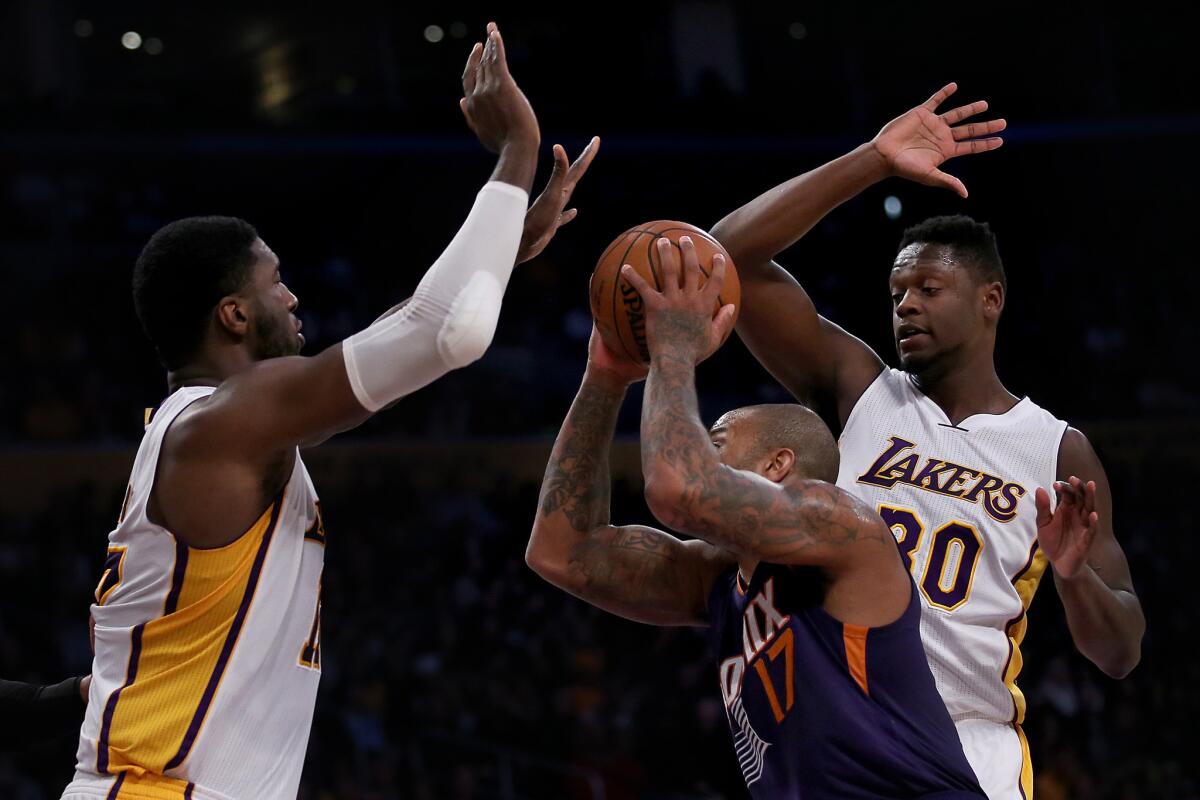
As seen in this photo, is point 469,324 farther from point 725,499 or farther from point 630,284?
point 725,499

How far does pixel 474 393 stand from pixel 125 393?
3.34 m

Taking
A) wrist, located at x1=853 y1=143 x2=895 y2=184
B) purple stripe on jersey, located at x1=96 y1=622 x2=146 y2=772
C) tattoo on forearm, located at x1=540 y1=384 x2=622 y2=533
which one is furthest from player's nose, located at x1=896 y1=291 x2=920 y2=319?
purple stripe on jersey, located at x1=96 y1=622 x2=146 y2=772

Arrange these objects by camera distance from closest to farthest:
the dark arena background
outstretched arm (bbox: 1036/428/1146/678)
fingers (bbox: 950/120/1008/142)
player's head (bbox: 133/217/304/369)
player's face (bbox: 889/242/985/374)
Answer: player's head (bbox: 133/217/304/369)
outstretched arm (bbox: 1036/428/1146/678)
fingers (bbox: 950/120/1008/142)
player's face (bbox: 889/242/985/374)
the dark arena background

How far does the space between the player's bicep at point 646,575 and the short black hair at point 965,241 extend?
1.20 metres

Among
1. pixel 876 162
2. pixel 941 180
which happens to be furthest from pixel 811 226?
pixel 941 180

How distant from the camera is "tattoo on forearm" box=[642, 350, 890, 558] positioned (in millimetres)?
2822

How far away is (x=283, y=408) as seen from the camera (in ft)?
9.30

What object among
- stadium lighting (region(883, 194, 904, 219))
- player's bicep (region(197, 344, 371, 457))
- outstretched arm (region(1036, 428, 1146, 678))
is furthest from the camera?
stadium lighting (region(883, 194, 904, 219))

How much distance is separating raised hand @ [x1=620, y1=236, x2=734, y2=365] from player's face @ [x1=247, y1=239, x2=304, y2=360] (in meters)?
0.80

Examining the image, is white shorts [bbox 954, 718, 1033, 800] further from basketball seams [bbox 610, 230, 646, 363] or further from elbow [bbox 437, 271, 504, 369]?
elbow [bbox 437, 271, 504, 369]

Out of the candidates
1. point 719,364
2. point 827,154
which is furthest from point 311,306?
point 827,154

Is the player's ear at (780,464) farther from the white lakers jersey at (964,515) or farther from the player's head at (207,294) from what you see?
the player's head at (207,294)

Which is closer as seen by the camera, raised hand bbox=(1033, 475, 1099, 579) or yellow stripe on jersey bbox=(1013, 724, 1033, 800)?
raised hand bbox=(1033, 475, 1099, 579)

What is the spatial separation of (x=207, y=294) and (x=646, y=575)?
4.04 feet
